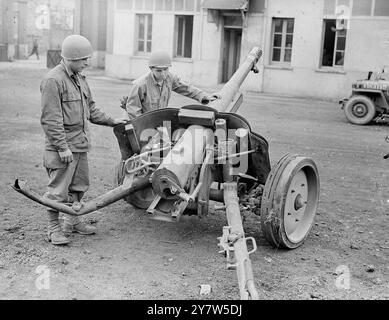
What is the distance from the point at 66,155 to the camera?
5.08 m

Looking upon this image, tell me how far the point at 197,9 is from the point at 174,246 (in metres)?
18.5

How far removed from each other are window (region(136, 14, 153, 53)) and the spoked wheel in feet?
64.1

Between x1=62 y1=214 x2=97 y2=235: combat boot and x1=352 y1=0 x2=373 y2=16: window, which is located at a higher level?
x1=352 y1=0 x2=373 y2=16: window

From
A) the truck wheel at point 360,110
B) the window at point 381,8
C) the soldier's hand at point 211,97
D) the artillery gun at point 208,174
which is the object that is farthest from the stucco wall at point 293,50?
the artillery gun at point 208,174

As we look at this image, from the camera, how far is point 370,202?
714 cm

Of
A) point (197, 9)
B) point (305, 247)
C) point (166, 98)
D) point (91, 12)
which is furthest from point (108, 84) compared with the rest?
point (305, 247)

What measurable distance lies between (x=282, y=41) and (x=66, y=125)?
17.3 meters

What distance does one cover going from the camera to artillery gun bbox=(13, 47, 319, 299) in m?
4.87

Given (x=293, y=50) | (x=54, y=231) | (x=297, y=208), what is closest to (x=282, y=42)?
(x=293, y=50)

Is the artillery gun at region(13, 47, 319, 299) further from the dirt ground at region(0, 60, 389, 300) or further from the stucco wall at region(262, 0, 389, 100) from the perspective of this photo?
the stucco wall at region(262, 0, 389, 100)

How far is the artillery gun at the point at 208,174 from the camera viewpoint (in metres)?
4.87

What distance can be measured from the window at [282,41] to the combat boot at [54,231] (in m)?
17.4

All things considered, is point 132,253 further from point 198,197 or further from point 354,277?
point 354,277

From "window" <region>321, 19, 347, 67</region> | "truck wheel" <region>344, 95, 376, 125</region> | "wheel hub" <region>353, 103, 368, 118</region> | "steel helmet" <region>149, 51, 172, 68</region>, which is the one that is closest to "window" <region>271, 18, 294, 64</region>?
"window" <region>321, 19, 347, 67</region>
